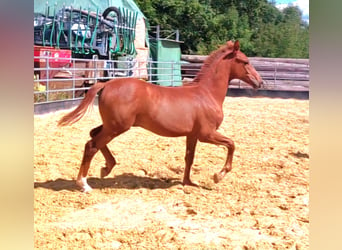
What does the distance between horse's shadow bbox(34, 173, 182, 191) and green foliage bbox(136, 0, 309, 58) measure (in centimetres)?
83

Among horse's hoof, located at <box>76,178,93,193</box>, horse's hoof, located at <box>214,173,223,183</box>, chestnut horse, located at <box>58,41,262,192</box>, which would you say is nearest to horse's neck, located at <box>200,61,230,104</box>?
chestnut horse, located at <box>58,41,262,192</box>

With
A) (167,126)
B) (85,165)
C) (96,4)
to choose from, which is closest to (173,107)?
(167,126)

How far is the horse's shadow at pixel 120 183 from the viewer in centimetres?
297

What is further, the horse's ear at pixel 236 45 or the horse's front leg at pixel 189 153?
the horse's front leg at pixel 189 153

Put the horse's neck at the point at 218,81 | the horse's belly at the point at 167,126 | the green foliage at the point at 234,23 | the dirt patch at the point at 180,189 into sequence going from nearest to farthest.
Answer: the dirt patch at the point at 180,189, the green foliage at the point at 234,23, the horse's belly at the point at 167,126, the horse's neck at the point at 218,81

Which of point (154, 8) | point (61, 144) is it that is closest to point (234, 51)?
point (154, 8)

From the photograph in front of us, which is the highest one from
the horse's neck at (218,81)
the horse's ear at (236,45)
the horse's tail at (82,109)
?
the horse's ear at (236,45)

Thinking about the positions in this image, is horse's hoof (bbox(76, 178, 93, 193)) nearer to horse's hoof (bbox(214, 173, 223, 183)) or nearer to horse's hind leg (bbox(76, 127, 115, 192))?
horse's hind leg (bbox(76, 127, 115, 192))

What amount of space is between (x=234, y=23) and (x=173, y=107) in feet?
2.00

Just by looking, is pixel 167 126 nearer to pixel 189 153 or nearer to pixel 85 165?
pixel 189 153

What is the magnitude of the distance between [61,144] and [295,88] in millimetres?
1438

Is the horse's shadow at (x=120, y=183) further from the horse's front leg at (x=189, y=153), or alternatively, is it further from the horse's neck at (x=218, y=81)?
the horse's neck at (x=218, y=81)

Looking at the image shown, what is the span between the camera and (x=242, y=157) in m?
3.13

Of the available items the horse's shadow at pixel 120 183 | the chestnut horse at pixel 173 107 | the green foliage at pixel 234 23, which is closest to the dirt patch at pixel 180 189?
the horse's shadow at pixel 120 183
